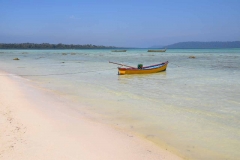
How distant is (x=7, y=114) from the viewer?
550 centimetres

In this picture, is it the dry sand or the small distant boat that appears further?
the small distant boat

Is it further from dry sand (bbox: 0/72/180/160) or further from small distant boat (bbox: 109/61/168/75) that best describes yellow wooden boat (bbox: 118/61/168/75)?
dry sand (bbox: 0/72/180/160)

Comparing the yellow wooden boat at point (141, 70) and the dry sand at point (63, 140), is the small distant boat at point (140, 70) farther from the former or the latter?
the dry sand at point (63, 140)

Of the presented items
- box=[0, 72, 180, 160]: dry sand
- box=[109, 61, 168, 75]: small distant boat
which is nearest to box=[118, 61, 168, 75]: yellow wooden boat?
box=[109, 61, 168, 75]: small distant boat

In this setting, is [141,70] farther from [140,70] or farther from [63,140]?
[63,140]

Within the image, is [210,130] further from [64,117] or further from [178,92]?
[178,92]

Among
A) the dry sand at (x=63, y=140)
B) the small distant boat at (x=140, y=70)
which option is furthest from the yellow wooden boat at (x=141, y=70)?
Result: the dry sand at (x=63, y=140)

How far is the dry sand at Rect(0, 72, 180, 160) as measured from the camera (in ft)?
12.1

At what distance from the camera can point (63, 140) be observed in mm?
4246

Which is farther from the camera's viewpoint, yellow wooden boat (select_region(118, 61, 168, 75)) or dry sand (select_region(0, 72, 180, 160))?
yellow wooden boat (select_region(118, 61, 168, 75))

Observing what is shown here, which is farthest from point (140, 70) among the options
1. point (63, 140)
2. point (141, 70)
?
point (63, 140)

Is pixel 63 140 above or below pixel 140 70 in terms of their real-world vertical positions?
below

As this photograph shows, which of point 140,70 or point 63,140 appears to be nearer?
point 63,140

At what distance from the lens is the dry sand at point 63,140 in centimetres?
369
